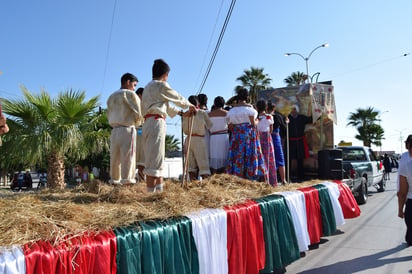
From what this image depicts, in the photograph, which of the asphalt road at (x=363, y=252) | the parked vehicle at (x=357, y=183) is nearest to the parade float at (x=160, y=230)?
the asphalt road at (x=363, y=252)

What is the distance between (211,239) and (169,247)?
A: 20.0 inches

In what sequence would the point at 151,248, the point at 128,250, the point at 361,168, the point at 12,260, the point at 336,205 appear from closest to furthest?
the point at 12,260 → the point at 128,250 → the point at 151,248 → the point at 336,205 → the point at 361,168

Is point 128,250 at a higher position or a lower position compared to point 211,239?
higher

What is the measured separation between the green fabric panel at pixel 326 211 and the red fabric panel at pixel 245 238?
1.85 meters

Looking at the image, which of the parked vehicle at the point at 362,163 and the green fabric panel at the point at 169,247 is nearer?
the green fabric panel at the point at 169,247

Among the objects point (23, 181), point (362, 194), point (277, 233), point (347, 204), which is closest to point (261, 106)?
point (347, 204)

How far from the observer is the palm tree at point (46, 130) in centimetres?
714

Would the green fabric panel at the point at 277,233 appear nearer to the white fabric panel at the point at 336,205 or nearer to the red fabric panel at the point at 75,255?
the white fabric panel at the point at 336,205

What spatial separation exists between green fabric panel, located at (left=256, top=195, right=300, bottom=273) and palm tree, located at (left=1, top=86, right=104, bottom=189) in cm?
482

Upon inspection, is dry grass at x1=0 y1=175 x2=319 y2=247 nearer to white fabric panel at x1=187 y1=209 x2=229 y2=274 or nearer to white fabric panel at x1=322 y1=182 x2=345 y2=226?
white fabric panel at x1=187 y1=209 x2=229 y2=274

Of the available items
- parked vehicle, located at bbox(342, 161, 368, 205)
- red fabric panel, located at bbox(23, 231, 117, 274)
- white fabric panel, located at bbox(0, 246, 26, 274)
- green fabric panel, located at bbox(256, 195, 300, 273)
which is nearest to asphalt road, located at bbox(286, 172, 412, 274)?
green fabric panel, located at bbox(256, 195, 300, 273)

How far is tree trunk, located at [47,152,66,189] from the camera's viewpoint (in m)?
7.29

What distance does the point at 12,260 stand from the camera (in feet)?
5.47

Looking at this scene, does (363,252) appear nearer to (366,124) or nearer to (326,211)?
(326,211)
